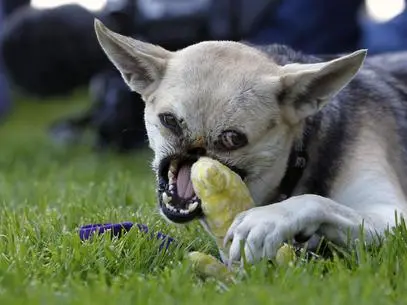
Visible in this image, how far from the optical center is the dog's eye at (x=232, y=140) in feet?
10.2

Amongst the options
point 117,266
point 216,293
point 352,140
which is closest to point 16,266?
point 117,266

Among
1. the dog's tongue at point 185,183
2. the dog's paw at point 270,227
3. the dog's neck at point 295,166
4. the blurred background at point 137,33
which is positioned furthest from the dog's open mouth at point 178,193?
the blurred background at point 137,33

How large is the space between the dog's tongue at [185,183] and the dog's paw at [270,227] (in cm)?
25

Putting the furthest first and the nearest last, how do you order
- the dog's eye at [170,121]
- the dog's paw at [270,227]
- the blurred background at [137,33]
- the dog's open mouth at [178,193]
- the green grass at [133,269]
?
1. the blurred background at [137,33]
2. the dog's eye at [170,121]
3. the dog's open mouth at [178,193]
4. the dog's paw at [270,227]
5. the green grass at [133,269]

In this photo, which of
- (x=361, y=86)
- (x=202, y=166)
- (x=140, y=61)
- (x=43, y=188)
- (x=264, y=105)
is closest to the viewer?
(x=202, y=166)

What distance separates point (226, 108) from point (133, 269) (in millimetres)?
664

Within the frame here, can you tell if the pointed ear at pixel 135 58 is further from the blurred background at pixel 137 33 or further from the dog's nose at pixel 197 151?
the blurred background at pixel 137 33

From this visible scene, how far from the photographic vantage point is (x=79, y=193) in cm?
455

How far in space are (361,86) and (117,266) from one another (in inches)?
59.3

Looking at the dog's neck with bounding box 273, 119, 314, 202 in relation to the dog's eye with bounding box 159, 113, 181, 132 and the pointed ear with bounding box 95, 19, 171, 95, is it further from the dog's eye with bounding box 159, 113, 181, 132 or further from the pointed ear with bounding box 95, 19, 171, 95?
the pointed ear with bounding box 95, 19, 171, 95

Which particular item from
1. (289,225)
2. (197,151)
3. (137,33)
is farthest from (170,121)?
(137,33)

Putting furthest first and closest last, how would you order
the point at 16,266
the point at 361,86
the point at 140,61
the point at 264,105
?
1. the point at 361,86
2. the point at 140,61
3. the point at 264,105
4. the point at 16,266

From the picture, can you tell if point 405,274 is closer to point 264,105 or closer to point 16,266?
point 264,105

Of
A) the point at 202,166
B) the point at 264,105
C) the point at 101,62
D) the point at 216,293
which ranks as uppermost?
the point at 101,62
